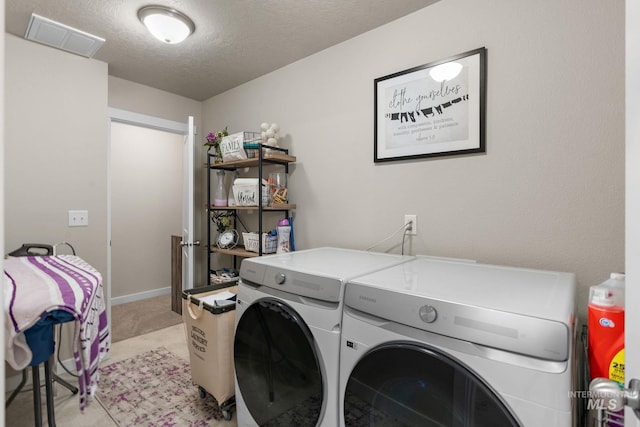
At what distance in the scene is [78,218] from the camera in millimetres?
2383

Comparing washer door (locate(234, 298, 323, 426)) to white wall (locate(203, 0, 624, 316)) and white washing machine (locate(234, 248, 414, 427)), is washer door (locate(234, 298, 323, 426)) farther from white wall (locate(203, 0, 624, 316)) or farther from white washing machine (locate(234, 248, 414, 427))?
white wall (locate(203, 0, 624, 316))

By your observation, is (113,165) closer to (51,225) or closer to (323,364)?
(51,225)

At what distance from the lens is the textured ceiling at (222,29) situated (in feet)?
5.73

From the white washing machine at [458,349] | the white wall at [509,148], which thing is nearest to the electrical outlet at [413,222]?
the white wall at [509,148]

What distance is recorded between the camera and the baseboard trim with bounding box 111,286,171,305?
3.72m

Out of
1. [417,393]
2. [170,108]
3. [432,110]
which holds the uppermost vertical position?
[170,108]

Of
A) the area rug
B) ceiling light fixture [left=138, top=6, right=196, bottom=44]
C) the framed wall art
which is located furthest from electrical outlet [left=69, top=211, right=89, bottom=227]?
the framed wall art

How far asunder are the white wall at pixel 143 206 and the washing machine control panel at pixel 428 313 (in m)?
3.63

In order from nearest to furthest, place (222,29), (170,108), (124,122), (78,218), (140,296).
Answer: (222,29), (78,218), (124,122), (170,108), (140,296)

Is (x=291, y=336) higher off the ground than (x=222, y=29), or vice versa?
(x=222, y=29)

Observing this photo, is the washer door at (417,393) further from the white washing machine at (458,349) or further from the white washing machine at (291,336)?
the white washing machine at (291,336)

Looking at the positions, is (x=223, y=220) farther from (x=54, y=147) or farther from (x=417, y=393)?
(x=417, y=393)

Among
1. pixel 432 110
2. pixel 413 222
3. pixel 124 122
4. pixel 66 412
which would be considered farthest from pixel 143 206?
pixel 432 110

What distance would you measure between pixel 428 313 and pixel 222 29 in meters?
1.98
